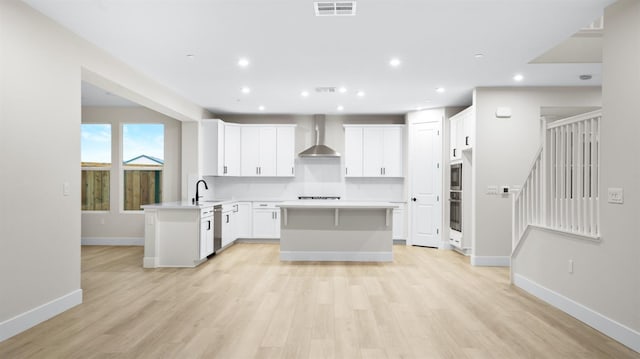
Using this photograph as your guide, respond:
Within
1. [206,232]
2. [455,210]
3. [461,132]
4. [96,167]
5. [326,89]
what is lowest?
[206,232]

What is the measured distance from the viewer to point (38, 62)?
338 cm

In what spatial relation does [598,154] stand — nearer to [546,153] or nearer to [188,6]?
[546,153]

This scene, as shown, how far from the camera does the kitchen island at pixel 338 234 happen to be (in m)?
6.07

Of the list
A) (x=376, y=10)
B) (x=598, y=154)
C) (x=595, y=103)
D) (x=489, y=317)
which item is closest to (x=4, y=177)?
(x=376, y=10)

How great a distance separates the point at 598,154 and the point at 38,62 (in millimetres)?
4869

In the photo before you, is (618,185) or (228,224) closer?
(618,185)

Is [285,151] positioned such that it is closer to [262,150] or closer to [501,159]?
[262,150]

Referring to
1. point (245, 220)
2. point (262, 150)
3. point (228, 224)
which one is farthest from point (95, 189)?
point (262, 150)

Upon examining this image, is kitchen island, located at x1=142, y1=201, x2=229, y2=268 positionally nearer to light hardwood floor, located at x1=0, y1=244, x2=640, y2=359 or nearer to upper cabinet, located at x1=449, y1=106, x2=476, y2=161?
light hardwood floor, located at x1=0, y1=244, x2=640, y2=359

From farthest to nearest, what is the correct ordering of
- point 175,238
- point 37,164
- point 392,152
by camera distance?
point 392,152
point 175,238
point 37,164

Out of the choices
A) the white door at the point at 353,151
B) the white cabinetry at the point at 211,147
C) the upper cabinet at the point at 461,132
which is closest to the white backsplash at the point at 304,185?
the white door at the point at 353,151

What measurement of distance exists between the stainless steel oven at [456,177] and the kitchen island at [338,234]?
1655 millimetres

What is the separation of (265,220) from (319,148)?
183 centimetres

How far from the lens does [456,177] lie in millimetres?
6977
